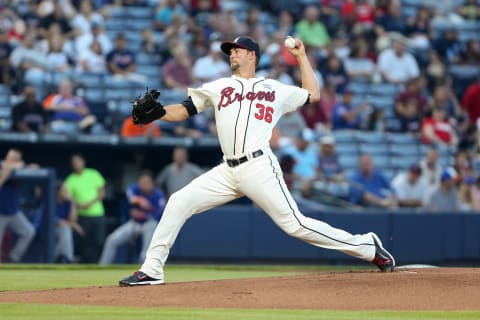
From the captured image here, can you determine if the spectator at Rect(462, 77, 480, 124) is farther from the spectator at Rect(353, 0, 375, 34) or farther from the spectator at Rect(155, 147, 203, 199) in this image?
the spectator at Rect(155, 147, 203, 199)

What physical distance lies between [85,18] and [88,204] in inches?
155

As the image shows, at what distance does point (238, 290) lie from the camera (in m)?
8.97

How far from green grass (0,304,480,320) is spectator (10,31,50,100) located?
9.75m

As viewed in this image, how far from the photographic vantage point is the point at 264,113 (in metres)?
9.21

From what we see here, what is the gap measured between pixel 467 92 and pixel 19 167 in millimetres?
8339

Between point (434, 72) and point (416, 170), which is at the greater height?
point (434, 72)

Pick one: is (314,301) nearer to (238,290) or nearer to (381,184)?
(238,290)

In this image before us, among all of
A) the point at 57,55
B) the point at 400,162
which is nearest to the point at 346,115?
the point at 400,162

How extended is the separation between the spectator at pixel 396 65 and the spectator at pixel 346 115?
1.80 m

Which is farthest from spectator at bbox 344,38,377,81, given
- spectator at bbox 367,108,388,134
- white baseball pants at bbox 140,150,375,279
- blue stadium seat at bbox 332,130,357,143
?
white baseball pants at bbox 140,150,375,279

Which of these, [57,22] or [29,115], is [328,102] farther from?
[29,115]

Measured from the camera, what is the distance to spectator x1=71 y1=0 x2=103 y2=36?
19125 mm

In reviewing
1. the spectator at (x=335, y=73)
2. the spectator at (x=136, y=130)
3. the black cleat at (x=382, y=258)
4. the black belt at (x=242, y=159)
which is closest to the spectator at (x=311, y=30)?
the spectator at (x=335, y=73)

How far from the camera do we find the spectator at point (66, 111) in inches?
658
